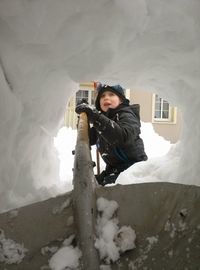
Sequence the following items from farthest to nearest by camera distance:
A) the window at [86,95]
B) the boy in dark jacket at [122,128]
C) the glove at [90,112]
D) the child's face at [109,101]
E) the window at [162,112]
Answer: the window at [162,112], the window at [86,95], the child's face at [109,101], the boy in dark jacket at [122,128], the glove at [90,112]

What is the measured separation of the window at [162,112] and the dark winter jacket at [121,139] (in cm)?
534

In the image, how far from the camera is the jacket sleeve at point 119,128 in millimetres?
1837

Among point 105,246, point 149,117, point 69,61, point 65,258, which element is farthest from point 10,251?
point 149,117

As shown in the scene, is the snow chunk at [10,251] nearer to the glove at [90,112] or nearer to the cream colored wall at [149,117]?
the glove at [90,112]

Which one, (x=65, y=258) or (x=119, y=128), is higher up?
(x=119, y=128)

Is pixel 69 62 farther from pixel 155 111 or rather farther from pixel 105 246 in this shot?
pixel 155 111

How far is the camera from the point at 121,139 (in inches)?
79.0

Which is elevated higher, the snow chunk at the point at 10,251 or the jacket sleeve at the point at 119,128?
the jacket sleeve at the point at 119,128

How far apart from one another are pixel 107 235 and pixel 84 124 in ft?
2.95

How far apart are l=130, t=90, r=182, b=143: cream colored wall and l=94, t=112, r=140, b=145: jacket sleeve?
5.31 metres

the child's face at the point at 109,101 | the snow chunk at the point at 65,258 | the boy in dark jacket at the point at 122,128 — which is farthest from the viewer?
the child's face at the point at 109,101

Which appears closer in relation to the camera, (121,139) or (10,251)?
(10,251)

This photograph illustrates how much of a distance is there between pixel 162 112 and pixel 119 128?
626 centimetres

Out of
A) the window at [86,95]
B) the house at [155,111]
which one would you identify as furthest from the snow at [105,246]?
the window at [86,95]
